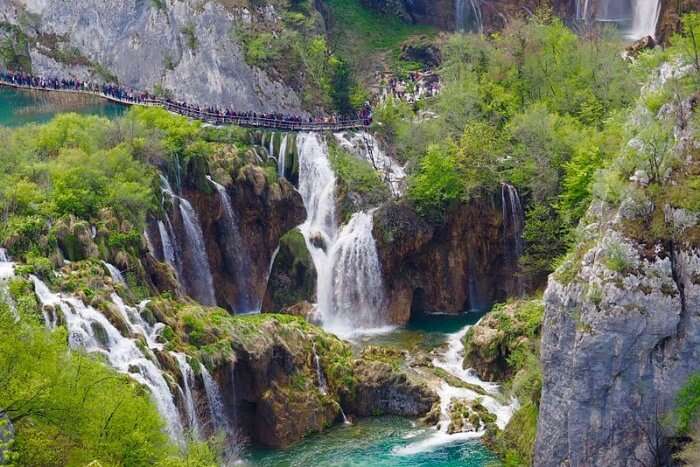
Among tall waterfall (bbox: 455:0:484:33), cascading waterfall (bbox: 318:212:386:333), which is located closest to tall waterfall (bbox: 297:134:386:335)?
cascading waterfall (bbox: 318:212:386:333)

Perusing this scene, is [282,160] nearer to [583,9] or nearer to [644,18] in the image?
[583,9]

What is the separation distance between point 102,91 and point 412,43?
26185mm

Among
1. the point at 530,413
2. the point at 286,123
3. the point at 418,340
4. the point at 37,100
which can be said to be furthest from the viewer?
the point at 37,100

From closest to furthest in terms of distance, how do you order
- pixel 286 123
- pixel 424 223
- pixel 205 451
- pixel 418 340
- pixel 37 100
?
pixel 205 451 < pixel 418 340 < pixel 424 223 < pixel 286 123 < pixel 37 100

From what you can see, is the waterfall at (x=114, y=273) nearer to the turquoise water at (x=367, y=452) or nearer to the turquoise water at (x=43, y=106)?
the turquoise water at (x=367, y=452)

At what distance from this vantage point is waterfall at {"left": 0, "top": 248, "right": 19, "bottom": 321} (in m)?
36.7

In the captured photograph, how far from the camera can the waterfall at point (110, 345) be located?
4219 centimetres

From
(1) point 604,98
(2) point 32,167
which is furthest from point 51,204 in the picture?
(1) point 604,98

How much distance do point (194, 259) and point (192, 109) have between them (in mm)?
15109

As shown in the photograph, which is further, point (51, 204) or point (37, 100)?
point (37, 100)

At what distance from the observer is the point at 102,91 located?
80.1 metres

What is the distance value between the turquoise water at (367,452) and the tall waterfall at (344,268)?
1344cm

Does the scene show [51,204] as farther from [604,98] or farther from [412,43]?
[412,43]

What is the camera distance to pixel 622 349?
133 feet
